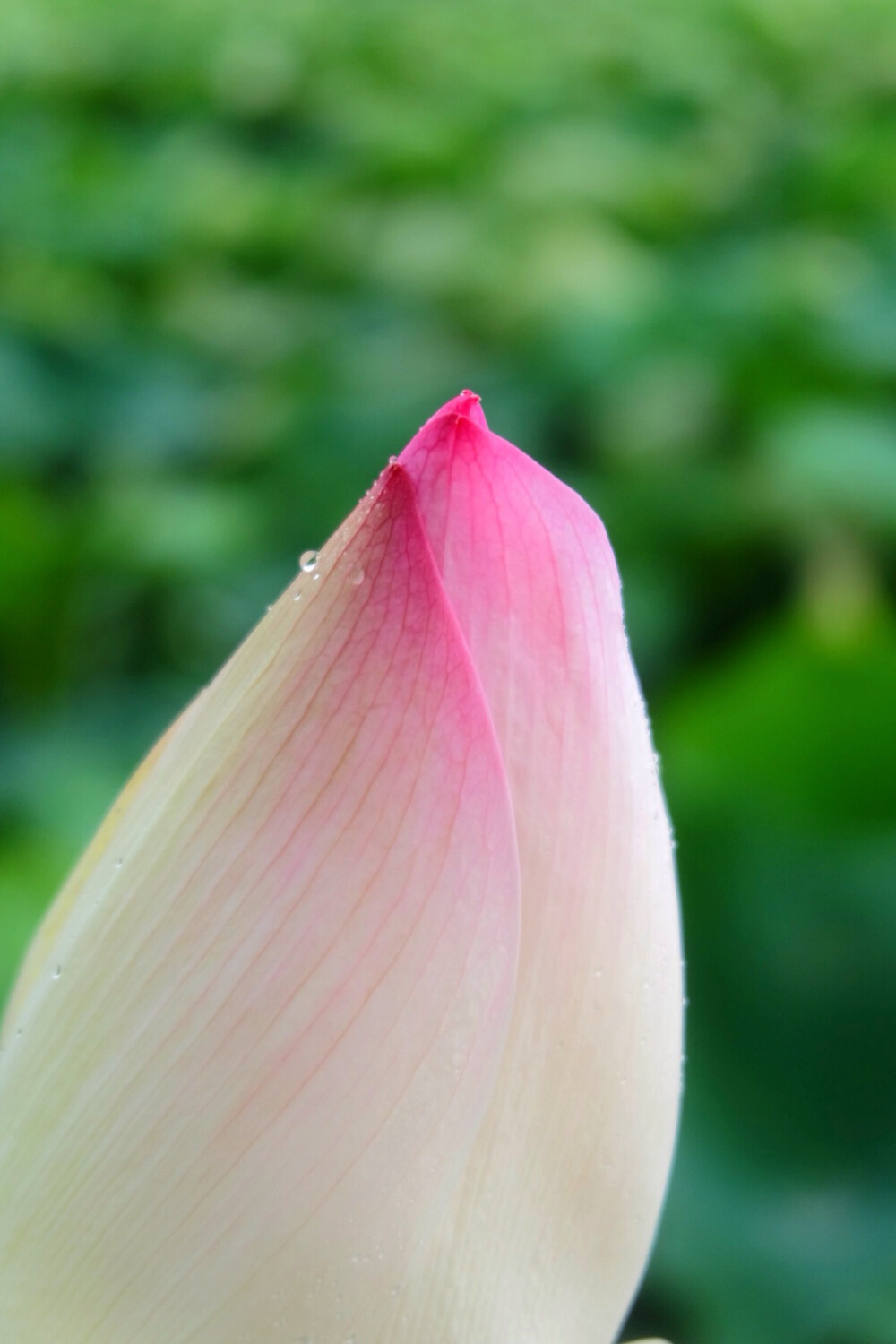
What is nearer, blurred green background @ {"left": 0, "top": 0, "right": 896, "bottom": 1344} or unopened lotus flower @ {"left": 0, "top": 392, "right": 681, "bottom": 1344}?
unopened lotus flower @ {"left": 0, "top": 392, "right": 681, "bottom": 1344}

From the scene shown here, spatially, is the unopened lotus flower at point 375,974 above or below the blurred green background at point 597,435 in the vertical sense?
below

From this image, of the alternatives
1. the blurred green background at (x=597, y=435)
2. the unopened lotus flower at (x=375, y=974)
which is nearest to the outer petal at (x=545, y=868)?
the unopened lotus flower at (x=375, y=974)

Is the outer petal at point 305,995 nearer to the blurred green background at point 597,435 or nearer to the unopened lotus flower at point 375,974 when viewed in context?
the unopened lotus flower at point 375,974

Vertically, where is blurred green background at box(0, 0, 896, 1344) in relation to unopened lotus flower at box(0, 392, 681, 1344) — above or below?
above

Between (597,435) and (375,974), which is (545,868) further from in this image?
(597,435)

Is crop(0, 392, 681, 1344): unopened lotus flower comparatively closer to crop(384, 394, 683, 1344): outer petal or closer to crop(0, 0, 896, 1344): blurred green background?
crop(384, 394, 683, 1344): outer petal

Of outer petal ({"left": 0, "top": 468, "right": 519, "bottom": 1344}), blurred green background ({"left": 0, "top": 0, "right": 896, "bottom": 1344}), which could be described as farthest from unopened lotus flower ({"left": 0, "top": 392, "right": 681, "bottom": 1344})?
blurred green background ({"left": 0, "top": 0, "right": 896, "bottom": 1344})
